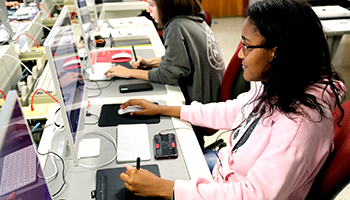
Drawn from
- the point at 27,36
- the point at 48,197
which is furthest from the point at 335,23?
the point at 48,197

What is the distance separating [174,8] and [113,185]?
3.38 feet

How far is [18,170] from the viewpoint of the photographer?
60cm

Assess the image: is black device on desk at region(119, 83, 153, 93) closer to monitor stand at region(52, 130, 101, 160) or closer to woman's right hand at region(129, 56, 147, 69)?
woman's right hand at region(129, 56, 147, 69)

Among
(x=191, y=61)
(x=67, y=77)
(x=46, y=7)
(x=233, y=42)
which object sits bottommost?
(x=233, y=42)

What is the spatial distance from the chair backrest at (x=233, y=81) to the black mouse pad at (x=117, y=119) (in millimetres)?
436

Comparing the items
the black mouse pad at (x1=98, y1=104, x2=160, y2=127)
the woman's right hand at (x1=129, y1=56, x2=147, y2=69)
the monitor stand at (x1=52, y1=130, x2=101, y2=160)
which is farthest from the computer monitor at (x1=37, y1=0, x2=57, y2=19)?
the monitor stand at (x1=52, y1=130, x2=101, y2=160)

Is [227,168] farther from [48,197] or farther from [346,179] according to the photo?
[48,197]

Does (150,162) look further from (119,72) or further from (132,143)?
(119,72)

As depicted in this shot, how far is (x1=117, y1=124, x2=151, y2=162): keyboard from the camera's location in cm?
113

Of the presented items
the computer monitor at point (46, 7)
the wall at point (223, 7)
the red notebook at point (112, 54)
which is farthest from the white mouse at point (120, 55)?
the wall at point (223, 7)

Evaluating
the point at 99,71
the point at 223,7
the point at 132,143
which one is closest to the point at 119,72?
the point at 99,71

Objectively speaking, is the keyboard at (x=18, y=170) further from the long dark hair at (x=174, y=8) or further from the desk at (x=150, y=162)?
the long dark hair at (x=174, y=8)

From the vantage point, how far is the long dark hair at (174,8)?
162 centimetres

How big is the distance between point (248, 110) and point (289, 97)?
11.0 inches
